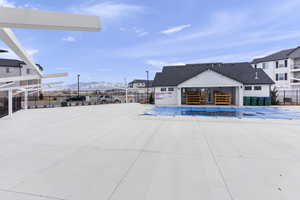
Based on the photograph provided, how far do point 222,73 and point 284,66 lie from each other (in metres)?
21.3

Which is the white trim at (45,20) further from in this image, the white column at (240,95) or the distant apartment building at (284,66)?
the distant apartment building at (284,66)

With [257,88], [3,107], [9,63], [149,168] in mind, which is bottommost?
[149,168]

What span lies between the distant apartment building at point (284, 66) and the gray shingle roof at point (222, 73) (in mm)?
13941

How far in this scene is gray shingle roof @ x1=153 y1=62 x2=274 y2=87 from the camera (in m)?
18.1

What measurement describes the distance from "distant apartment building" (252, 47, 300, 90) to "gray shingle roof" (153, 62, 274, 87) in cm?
1394

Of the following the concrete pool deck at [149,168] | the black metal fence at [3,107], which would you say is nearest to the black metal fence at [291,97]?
the concrete pool deck at [149,168]

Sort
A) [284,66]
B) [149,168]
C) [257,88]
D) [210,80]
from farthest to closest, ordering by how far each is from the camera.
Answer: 1. [284,66]
2. [210,80]
3. [257,88]
4. [149,168]

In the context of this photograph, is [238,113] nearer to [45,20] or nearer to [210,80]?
[210,80]

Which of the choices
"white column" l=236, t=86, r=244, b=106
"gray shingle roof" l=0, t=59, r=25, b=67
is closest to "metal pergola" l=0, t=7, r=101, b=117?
"white column" l=236, t=86, r=244, b=106

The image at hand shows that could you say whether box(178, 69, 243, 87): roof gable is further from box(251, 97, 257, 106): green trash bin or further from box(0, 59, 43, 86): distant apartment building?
box(0, 59, 43, 86): distant apartment building

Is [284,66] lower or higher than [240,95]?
higher

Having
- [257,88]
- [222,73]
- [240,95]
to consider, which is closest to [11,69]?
[222,73]

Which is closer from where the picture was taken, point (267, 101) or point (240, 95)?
point (267, 101)

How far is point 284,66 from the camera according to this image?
2984 centimetres
